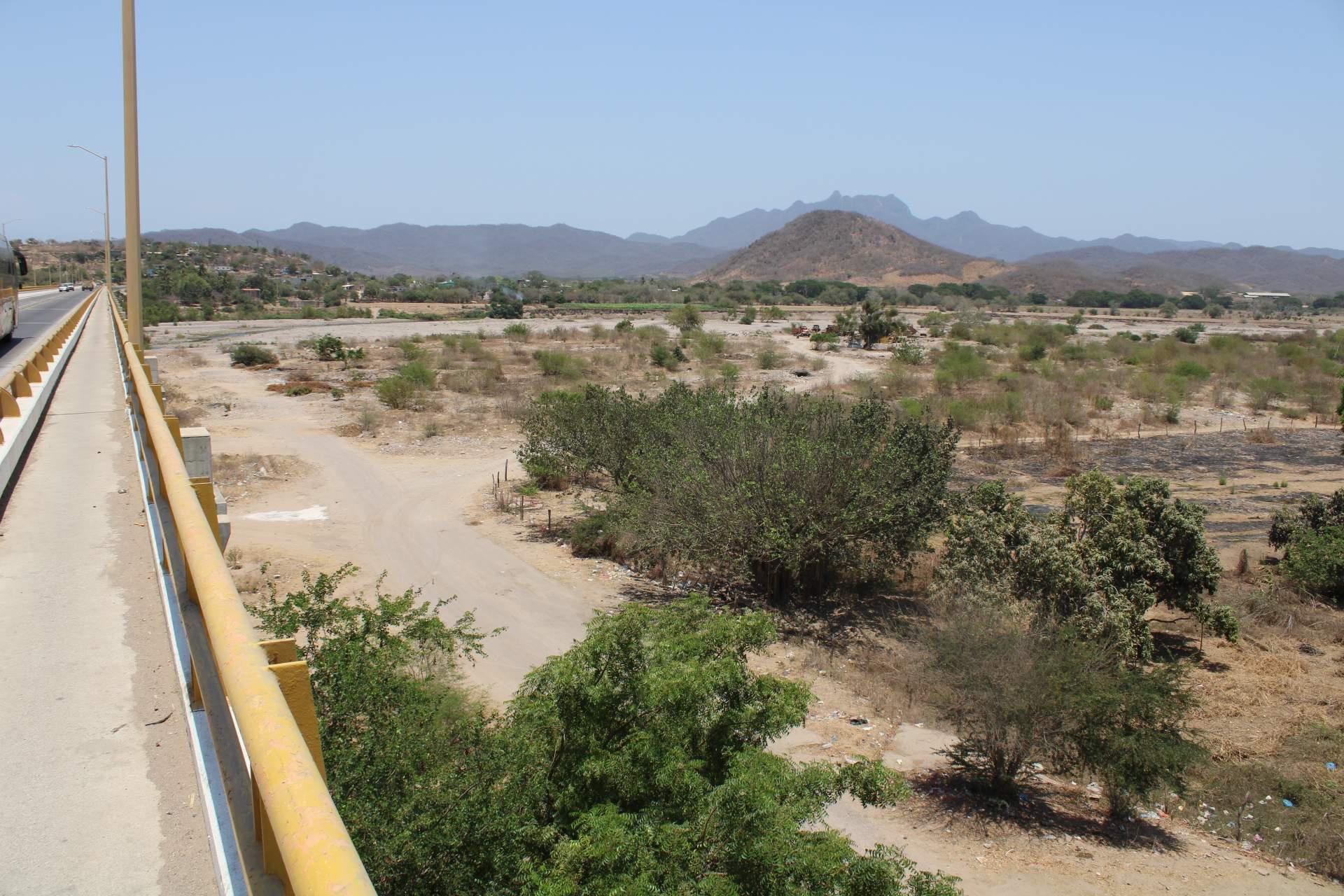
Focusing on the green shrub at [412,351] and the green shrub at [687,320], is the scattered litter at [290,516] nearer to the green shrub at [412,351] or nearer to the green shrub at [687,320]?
the green shrub at [412,351]

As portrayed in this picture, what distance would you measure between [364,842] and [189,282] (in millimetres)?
109618

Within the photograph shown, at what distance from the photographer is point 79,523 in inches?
287

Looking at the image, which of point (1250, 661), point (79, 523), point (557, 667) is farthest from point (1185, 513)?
point (79, 523)

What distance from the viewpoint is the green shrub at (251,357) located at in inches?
1884

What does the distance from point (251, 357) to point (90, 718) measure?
158 ft

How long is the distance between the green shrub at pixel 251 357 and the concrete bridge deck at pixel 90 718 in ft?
142

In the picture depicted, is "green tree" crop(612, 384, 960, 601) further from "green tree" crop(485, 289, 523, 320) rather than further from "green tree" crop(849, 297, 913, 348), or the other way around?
"green tree" crop(485, 289, 523, 320)

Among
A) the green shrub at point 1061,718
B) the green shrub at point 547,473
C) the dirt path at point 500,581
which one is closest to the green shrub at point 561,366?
the dirt path at point 500,581

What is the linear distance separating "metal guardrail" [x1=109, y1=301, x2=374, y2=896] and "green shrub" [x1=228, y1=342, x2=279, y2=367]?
47.9m

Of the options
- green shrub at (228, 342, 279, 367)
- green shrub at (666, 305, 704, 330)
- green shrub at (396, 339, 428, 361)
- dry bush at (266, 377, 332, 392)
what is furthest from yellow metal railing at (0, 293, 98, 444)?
green shrub at (666, 305, 704, 330)

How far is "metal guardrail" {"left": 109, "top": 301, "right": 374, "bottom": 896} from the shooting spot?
1637 millimetres

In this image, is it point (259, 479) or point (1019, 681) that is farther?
point (259, 479)

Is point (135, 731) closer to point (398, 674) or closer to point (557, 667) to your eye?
point (557, 667)

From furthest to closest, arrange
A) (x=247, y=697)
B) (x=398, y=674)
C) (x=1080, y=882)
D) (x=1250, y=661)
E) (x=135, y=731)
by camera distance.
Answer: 1. (x=1250, y=661)
2. (x=1080, y=882)
3. (x=398, y=674)
4. (x=135, y=731)
5. (x=247, y=697)
